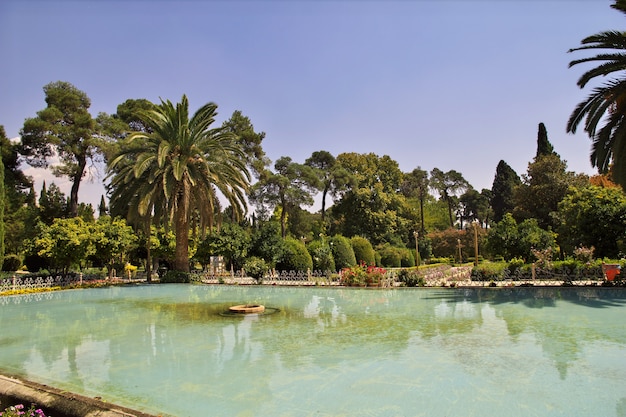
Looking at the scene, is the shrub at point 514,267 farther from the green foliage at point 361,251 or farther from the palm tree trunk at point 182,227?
the palm tree trunk at point 182,227

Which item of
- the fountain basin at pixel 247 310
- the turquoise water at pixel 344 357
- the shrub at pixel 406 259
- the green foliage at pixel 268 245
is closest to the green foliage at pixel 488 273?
the turquoise water at pixel 344 357

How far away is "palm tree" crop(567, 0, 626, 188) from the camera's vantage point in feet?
39.1

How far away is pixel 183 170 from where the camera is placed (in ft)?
73.9

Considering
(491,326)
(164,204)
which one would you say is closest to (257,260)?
(164,204)

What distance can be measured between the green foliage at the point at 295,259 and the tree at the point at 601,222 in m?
14.2

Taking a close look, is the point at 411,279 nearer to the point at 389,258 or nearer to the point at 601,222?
the point at 601,222

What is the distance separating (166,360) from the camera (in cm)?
746

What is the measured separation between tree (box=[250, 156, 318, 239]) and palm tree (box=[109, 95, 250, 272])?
595 inches

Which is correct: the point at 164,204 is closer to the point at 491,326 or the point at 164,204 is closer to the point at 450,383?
the point at 491,326

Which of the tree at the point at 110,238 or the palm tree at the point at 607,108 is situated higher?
the palm tree at the point at 607,108

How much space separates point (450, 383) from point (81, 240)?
71.6ft

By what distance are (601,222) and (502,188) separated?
38.5m

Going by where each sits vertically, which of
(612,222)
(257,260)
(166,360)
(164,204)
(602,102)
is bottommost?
(166,360)

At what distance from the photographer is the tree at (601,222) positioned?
59.2 feet
